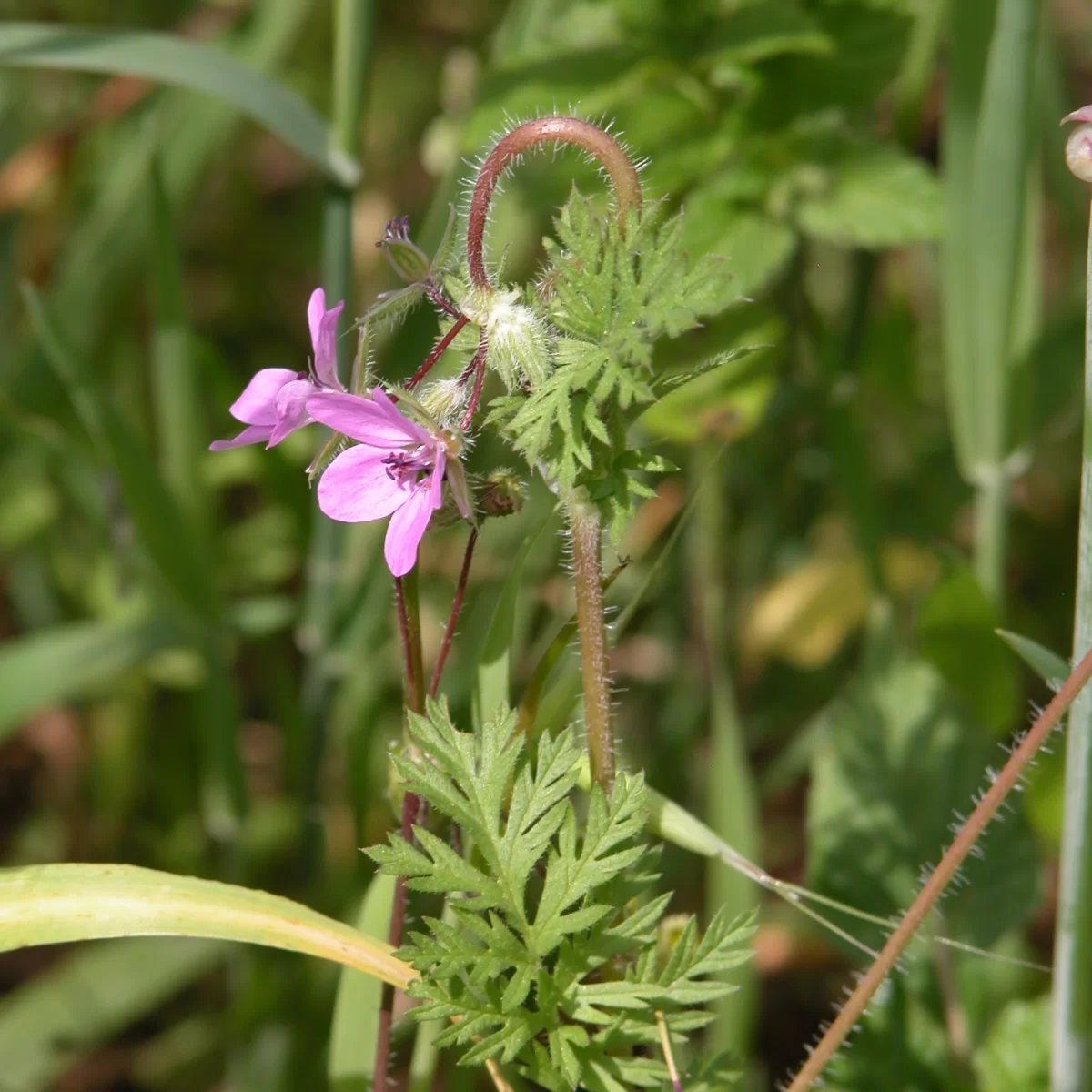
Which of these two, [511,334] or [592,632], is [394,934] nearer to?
[592,632]

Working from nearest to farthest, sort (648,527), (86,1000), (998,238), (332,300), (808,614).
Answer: (998,238), (332,300), (86,1000), (808,614), (648,527)

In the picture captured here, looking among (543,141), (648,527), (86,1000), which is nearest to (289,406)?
(543,141)

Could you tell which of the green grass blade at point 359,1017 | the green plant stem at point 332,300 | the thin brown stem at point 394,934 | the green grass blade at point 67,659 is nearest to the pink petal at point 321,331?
the thin brown stem at point 394,934

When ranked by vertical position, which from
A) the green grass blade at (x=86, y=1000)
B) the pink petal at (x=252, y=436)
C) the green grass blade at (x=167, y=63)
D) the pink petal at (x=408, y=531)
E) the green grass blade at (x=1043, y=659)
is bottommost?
the green grass blade at (x=86, y=1000)

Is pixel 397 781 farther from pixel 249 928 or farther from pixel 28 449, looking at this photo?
pixel 28 449

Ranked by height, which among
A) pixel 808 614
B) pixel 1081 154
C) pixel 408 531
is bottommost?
pixel 808 614

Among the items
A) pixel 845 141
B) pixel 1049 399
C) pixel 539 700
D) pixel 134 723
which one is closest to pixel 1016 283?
pixel 845 141

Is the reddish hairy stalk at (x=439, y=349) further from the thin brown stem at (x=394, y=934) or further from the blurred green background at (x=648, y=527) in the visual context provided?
the thin brown stem at (x=394, y=934)
